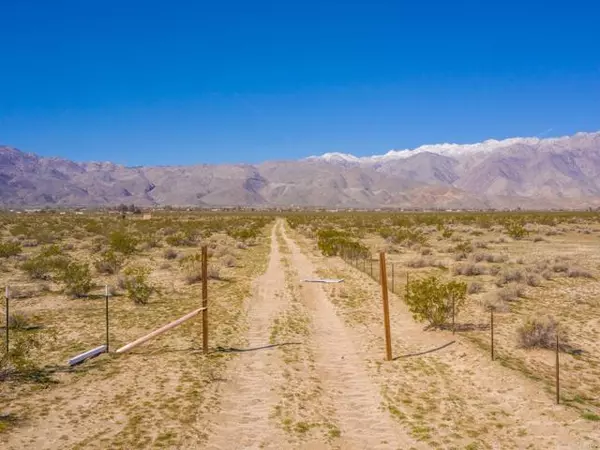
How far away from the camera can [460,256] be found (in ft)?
105

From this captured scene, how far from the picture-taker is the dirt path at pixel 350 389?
7.99m

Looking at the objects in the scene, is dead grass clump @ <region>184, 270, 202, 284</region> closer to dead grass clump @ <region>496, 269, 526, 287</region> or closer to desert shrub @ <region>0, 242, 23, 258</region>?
dead grass clump @ <region>496, 269, 526, 287</region>

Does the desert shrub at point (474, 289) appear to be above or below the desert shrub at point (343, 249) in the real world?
below

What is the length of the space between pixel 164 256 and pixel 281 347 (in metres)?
21.0

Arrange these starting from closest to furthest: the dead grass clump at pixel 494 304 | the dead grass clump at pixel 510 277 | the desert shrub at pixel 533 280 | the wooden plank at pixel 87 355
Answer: the wooden plank at pixel 87 355
the dead grass clump at pixel 494 304
the desert shrub at pixel 533 280
the dead grass clump at pixel 510 277

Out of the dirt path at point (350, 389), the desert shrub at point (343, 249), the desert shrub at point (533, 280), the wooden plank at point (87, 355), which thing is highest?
the desert shrub at point (343, 249)

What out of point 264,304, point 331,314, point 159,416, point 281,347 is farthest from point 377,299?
point 159,416

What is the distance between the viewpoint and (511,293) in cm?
1903

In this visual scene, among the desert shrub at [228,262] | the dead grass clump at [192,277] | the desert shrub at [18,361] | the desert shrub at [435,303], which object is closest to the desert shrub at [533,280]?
the desert shrub at [435,303]

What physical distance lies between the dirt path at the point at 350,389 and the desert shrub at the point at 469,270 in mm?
11098

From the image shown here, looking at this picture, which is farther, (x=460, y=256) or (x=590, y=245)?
(x=590, y=245)

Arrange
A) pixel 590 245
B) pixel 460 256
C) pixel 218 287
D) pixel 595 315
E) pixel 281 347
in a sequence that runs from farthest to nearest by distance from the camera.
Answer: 1. pixel 590 245
2. pixel 460 256
3. pixel 218 287
4. pixel 595 315
5. pixel 281 347

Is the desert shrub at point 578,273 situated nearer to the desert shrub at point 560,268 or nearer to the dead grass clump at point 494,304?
the desert shrub at point 560,268

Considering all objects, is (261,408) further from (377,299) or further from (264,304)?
(377,299)
